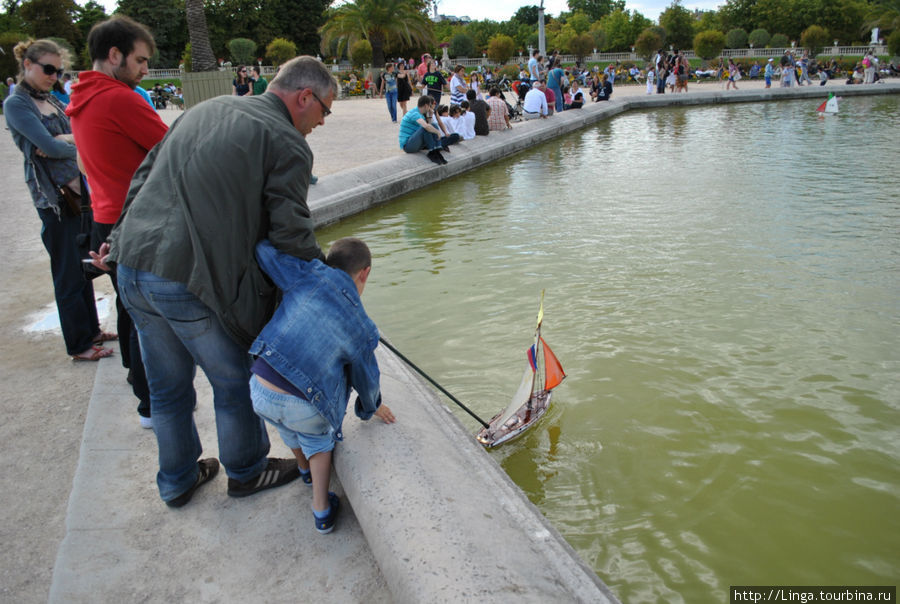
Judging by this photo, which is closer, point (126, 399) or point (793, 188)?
point (126, 399)

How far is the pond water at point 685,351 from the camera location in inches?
129

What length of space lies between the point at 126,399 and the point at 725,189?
9.07m

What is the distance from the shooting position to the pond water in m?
3.27

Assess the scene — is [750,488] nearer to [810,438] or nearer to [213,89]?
[810,438]

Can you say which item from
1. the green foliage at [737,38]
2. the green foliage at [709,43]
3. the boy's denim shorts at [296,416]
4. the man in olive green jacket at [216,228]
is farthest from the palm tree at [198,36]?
the green foliage at [737,38]

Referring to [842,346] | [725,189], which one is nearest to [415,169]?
[725,189]

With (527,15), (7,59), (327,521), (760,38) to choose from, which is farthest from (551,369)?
(527,15)

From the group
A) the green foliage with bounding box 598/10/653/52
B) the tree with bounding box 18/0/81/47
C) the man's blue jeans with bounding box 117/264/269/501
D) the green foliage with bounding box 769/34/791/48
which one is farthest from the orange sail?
the green foliage with bounding box 598/10/653/52

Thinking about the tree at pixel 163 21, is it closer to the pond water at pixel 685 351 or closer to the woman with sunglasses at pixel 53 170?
the pond water at pixel 685 351

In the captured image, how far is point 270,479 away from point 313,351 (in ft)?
2.58

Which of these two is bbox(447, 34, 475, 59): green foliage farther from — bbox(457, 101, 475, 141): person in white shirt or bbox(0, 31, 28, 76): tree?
bbox(457, 101, 475, 141): person in white shirt

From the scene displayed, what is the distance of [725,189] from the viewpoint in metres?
10.1

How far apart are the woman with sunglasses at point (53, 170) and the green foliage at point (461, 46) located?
59.9 meters

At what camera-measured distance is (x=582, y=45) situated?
55.2 metres
